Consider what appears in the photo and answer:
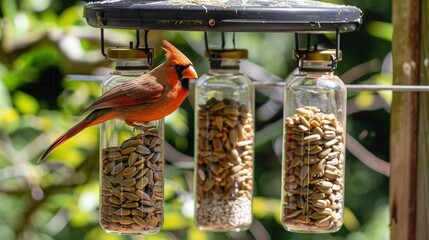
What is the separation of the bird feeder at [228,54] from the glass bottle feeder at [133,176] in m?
0.03

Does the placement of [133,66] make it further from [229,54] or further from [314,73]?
[314,73]

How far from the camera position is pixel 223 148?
323 cm

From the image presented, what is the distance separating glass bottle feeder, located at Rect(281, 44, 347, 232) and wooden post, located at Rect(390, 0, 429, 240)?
0.55 feet

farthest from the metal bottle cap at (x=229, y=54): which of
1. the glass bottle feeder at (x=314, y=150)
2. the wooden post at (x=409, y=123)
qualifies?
the wooden post at (x=409, y=123)

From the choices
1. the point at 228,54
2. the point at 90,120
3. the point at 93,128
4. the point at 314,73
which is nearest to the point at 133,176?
the point at 90,120

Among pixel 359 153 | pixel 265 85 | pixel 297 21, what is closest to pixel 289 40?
pixel 359 153

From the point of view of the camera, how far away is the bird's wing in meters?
2.86

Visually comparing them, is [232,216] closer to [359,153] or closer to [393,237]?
[393,237]

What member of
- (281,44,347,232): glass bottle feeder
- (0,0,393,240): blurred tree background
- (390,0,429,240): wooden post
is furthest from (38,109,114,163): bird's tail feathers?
(0,0,393,240): blurred tree background

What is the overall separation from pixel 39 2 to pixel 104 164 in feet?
4.95

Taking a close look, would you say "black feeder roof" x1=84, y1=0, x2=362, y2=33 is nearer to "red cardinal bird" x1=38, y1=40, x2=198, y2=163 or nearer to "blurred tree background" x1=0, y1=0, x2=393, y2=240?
"red cardinal bird" x1=38, y1=40, x2=198, y2=163

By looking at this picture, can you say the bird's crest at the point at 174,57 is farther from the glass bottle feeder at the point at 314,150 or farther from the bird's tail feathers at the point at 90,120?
the glass bottle feeder at the point at 314,150

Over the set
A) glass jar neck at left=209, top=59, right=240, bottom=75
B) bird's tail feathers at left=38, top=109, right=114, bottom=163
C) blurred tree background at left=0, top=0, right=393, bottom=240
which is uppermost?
glass jar neck at left=209, top=59, right=240, bottom=75

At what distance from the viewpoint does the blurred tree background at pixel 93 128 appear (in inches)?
170
